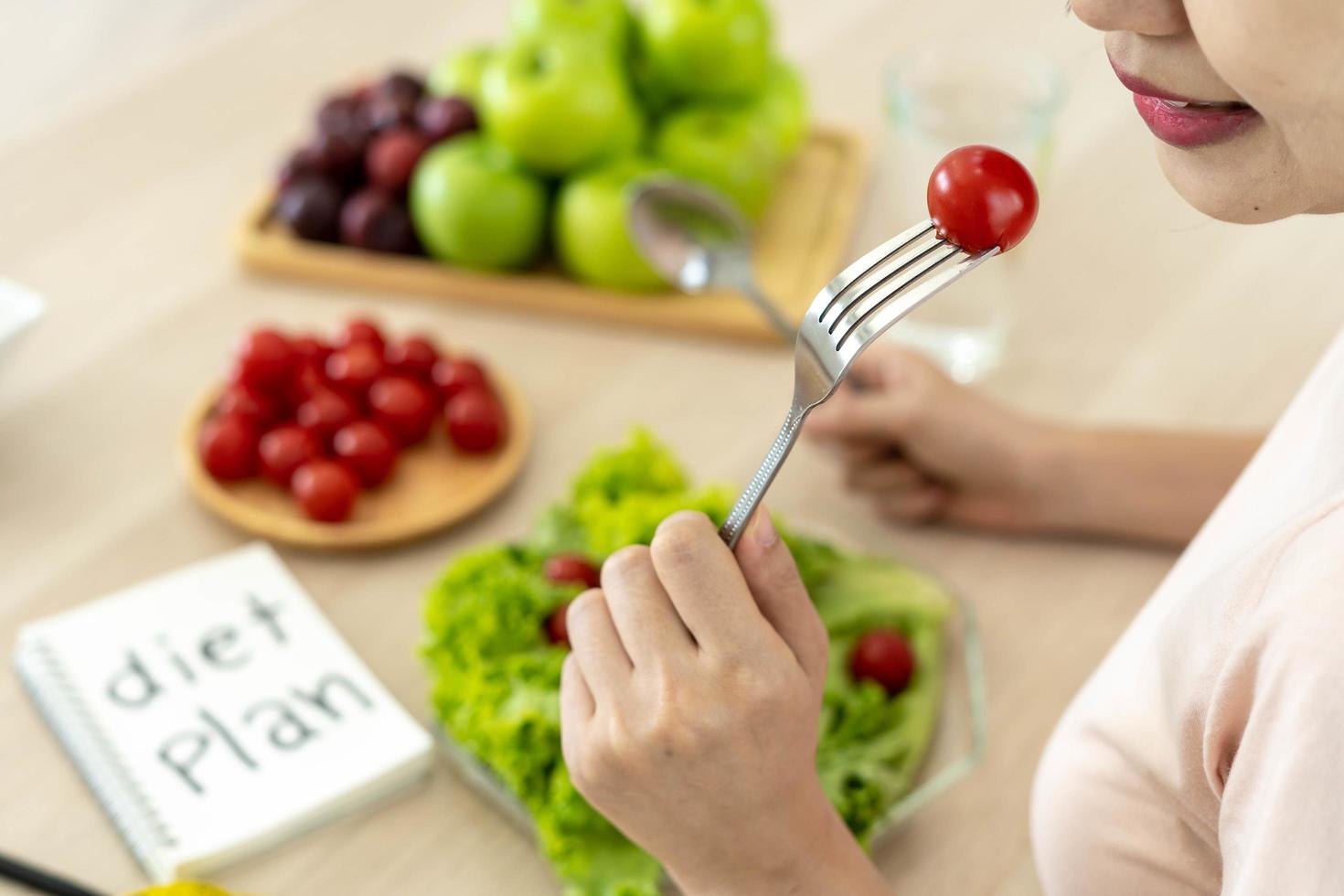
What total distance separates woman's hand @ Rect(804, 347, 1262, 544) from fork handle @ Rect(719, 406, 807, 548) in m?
0.43

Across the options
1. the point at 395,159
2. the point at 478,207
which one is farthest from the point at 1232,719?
the point at 395,159

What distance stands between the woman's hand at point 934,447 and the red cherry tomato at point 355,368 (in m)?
0.36

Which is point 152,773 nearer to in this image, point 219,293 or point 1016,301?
point 219,293

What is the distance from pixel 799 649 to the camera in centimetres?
69

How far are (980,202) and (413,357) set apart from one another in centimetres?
67

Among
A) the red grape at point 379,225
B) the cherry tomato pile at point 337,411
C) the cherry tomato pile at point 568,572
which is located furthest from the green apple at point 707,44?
the cherry tomato pile at point 568,572

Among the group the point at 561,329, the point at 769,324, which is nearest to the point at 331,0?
the point at 561,329

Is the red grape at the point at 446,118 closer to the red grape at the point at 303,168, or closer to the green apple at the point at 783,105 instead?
the red grape at the point at 303,168

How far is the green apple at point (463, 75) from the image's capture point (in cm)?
147

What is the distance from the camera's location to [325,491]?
41.2 inches

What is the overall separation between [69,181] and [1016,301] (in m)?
0.98

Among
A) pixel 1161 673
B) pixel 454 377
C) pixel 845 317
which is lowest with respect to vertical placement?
pixel 1161 673

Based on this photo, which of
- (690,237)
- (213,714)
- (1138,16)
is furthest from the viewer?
(690,237)

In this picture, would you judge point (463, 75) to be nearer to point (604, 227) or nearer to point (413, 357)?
point (604, 227)
